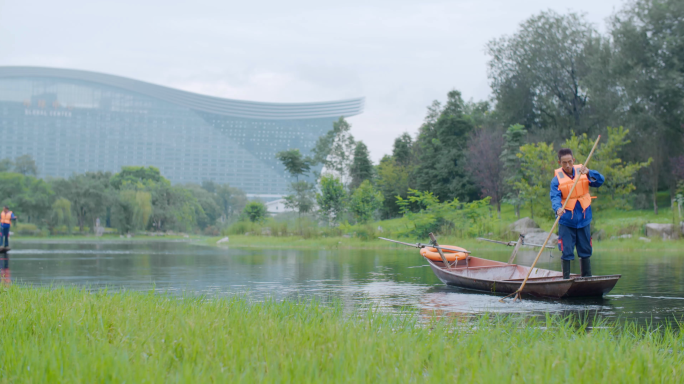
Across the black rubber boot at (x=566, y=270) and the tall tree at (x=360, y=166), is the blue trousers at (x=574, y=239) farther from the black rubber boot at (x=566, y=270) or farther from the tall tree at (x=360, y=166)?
the tall tree at (x=360, y=166)

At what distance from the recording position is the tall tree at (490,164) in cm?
4212

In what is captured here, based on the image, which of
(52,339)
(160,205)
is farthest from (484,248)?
(160,205)

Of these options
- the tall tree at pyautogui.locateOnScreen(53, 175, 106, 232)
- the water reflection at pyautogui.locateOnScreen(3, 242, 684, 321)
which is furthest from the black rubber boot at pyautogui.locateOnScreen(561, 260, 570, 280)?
the tall tree at pyautogui.locateOnScreen(53, 175, 106, 232)

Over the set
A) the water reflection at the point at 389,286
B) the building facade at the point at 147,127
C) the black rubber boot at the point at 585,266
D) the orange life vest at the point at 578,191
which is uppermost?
the building facade at the point at 147,127

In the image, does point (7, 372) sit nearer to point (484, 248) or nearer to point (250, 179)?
point (484, 248)

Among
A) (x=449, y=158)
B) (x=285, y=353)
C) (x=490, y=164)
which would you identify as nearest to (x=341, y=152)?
(x=449, y=158)

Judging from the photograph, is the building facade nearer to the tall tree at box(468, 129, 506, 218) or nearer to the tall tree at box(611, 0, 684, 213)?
the tall tree at box(468, 129, 506, 218)

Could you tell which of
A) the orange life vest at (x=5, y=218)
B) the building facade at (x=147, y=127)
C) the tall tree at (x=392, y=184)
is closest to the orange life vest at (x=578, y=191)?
the orange life vest at (x=5, y=218)

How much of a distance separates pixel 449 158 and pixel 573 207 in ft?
132

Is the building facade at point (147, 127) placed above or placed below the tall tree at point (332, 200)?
above

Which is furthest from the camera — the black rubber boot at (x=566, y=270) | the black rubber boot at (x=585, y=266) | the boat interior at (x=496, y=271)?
the boat interior at (x=496, y=271)

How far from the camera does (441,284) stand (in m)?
11.3

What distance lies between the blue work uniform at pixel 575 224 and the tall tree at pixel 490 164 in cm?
3286

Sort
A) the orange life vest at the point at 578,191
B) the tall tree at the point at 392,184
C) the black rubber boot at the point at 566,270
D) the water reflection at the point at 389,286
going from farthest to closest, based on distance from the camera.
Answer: the tall tree at the point at 392,184
the black rubber boot at the point at 566,270
the orange life vest at the point at 578,191
the water reflection at the point at 389,286
